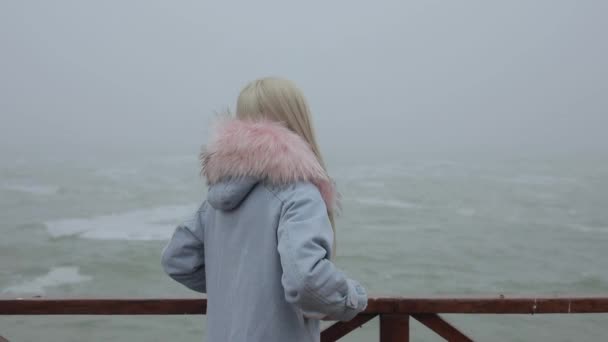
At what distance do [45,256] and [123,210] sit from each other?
8.62 m

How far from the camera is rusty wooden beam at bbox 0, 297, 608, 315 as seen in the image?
219cm

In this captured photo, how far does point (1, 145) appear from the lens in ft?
228

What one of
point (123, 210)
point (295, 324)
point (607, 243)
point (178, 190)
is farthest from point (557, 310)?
point (178, 190)

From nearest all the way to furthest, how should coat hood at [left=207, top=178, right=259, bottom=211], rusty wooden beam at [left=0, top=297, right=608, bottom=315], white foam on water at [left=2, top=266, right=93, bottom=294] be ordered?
coat hood at [left=207, top=178, right=259, bottom=211], rusty wooden beam at [left=0, top=297, right=608, bottom=315], white foam on water at [left=2, top=266, right=93, bottom=294]

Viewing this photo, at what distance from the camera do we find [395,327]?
2.24 m

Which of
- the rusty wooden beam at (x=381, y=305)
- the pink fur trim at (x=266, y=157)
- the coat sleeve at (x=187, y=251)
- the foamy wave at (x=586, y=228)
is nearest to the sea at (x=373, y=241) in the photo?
the foamy wave at (x=586, y=228)

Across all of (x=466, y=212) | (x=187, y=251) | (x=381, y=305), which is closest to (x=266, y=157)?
(x=187, y=251)

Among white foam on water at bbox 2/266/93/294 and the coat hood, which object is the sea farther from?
the coat hood

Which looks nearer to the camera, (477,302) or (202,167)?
(202,167)

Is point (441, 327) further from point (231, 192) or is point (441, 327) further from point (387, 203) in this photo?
point (387, 203)

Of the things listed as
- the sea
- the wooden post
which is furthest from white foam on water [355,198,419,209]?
the wooden post

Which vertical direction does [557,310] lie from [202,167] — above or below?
below

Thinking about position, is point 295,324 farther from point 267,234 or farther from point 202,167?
point 202,167

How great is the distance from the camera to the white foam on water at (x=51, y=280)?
571 inches
